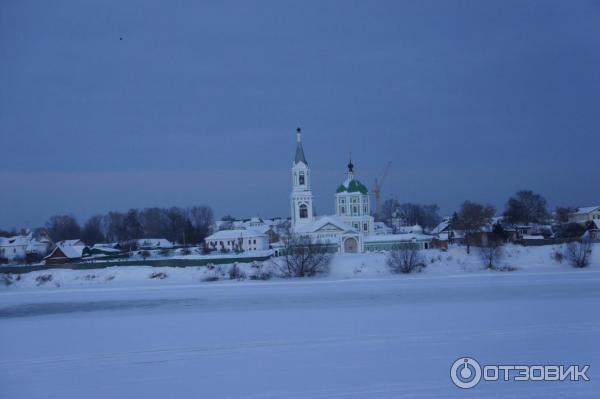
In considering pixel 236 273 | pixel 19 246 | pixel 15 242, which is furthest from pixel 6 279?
pixel 15 242

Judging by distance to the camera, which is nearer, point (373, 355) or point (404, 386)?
point (404, 386)

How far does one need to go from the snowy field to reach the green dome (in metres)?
38.0

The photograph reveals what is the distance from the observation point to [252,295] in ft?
90.4

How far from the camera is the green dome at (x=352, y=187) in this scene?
2667 inches

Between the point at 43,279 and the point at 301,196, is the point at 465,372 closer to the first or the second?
the point at 43,279

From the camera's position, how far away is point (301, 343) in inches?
574

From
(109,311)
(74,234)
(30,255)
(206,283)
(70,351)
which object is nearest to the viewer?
(70,351)

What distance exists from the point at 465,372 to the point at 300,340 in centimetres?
485

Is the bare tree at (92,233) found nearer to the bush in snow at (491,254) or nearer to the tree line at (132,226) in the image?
the tree line at (132,226)

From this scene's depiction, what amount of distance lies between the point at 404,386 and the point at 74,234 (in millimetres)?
105313

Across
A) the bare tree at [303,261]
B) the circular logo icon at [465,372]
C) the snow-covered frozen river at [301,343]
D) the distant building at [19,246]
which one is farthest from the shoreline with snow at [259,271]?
the distant building at [19,246]

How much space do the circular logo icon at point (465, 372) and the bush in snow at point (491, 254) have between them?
2847cm

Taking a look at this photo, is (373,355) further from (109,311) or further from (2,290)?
(2,290)

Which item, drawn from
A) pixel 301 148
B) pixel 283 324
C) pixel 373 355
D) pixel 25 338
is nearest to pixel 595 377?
pixel 373 355
